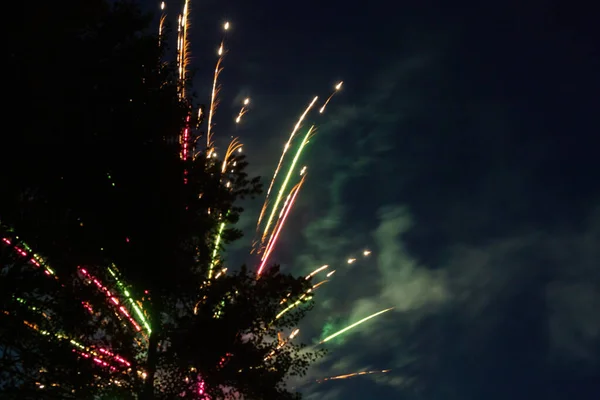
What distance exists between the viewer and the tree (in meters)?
9.16

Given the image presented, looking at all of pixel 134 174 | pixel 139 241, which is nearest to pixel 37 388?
pixel 139 241

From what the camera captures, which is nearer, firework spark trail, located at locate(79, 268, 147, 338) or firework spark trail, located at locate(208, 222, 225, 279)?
firework spark trail, located at locate(79, 268, 147, 338)

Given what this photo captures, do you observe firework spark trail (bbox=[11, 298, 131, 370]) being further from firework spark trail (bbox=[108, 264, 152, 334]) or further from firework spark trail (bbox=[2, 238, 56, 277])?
firework spark trail (bbox=[108, 264, 152, 334])

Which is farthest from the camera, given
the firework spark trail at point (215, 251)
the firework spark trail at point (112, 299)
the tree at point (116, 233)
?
the firework spark trail at point (215, 251)

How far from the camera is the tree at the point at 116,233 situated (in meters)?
9.16

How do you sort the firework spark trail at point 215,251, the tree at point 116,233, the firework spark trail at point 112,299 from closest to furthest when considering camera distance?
the tree at point 116,233, the firework spark trail at point 112,299, the firework spark trail at point 215,251

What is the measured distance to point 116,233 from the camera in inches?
417

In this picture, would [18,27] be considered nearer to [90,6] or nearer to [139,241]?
[90,6]

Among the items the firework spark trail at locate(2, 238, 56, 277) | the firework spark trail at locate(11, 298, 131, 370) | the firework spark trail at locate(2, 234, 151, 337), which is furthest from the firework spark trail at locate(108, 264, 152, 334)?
the firework spark trail at locate(2, 238, 56, 277)

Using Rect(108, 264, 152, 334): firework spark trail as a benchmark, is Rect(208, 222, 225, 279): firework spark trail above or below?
above

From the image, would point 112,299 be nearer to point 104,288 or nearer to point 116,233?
point 104,288

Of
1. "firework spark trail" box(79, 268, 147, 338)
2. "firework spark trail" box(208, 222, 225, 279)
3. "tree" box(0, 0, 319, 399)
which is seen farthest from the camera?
"firework spark trail" box(208, 222, 225, 279)

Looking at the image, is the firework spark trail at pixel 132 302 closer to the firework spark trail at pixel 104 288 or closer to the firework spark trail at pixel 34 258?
the firework spark trail at pixel 104 288

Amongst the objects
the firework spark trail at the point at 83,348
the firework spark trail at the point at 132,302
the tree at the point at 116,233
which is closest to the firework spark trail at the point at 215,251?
the tree at the point at 116,233
